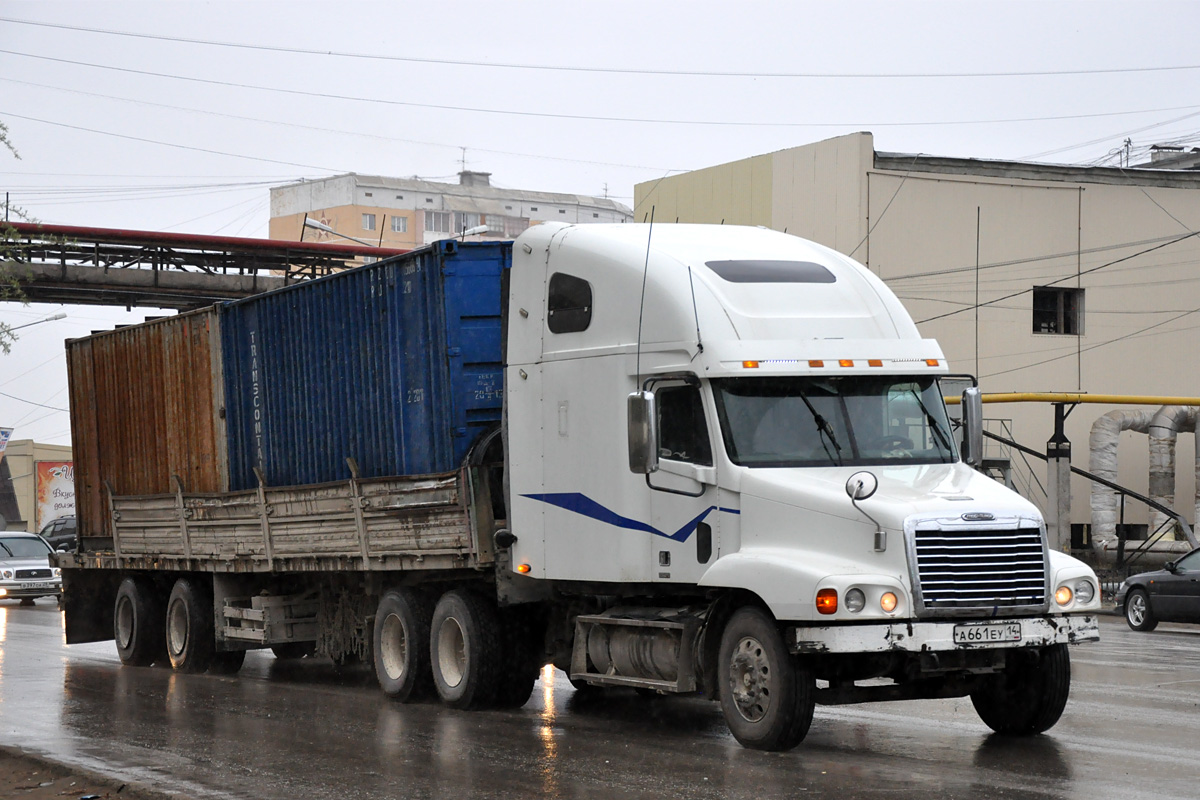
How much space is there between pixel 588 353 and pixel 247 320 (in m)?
6.44

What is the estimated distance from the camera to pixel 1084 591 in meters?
10.6

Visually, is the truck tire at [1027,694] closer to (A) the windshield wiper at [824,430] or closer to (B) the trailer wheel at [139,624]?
(A) the windshield wiper at [824,430]

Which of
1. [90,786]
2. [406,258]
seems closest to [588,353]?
[406,258]

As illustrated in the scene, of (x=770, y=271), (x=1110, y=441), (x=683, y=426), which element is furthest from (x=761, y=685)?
(x=1110, y=441)

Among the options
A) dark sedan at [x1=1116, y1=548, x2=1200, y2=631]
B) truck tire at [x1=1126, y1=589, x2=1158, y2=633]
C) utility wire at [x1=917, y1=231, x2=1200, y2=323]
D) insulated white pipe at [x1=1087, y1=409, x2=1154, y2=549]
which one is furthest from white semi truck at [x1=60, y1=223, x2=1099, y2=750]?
utility wire at [x1=917, y1=231, x2=1200, y2=323]

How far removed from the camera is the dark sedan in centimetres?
2270

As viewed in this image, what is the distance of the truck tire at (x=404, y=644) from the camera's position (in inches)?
557

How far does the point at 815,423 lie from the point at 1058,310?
3290 centimetres

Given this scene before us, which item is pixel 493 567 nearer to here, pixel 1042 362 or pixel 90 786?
pixel 90 786

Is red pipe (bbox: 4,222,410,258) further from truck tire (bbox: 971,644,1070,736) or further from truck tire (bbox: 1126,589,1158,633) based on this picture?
truck tire (bbox: 971,644,1070,736)

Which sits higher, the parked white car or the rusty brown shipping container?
the rusty brown shipping container

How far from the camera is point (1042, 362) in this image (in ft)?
136

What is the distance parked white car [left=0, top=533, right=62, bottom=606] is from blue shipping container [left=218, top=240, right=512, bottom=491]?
18.2 metres

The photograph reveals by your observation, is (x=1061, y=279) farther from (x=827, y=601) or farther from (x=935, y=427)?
(x=827, y=601)
